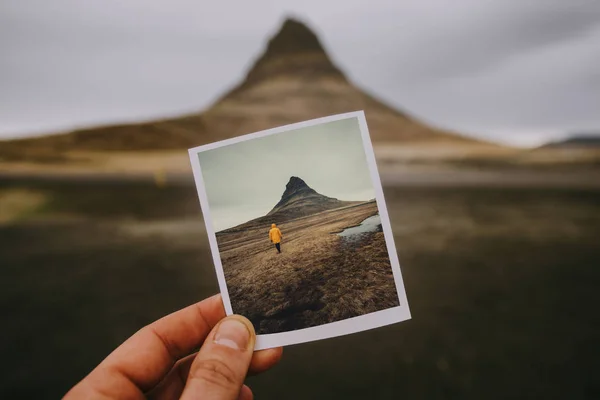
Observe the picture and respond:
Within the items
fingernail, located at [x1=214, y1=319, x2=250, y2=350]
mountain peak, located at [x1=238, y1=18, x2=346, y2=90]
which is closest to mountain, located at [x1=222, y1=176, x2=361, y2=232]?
fingernail, located at [x1=214, y1=319, x2=250, y2=350]

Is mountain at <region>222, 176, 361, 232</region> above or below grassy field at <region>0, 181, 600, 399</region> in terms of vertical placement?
above

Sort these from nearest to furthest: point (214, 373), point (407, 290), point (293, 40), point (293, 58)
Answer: point (214, 373), point (407, 290), point (293, 40), point (293, 58)

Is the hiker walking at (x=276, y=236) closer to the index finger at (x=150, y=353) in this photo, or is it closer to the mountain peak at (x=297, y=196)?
the mountain peak at (x=297, y=196)

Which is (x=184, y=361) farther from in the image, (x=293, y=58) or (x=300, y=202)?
(x=293, y=58)

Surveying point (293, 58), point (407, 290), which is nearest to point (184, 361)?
point (407, 290)

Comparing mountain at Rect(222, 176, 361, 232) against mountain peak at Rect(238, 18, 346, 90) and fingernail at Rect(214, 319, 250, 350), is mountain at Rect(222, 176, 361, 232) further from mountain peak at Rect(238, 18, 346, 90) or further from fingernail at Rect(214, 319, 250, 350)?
mountain peak at Rect(238, 18, 346, 90)

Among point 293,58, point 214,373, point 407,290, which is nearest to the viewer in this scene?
point 214,373

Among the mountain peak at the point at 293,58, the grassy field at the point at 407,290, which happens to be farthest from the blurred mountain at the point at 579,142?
the mountain peak at the point at 293,58
